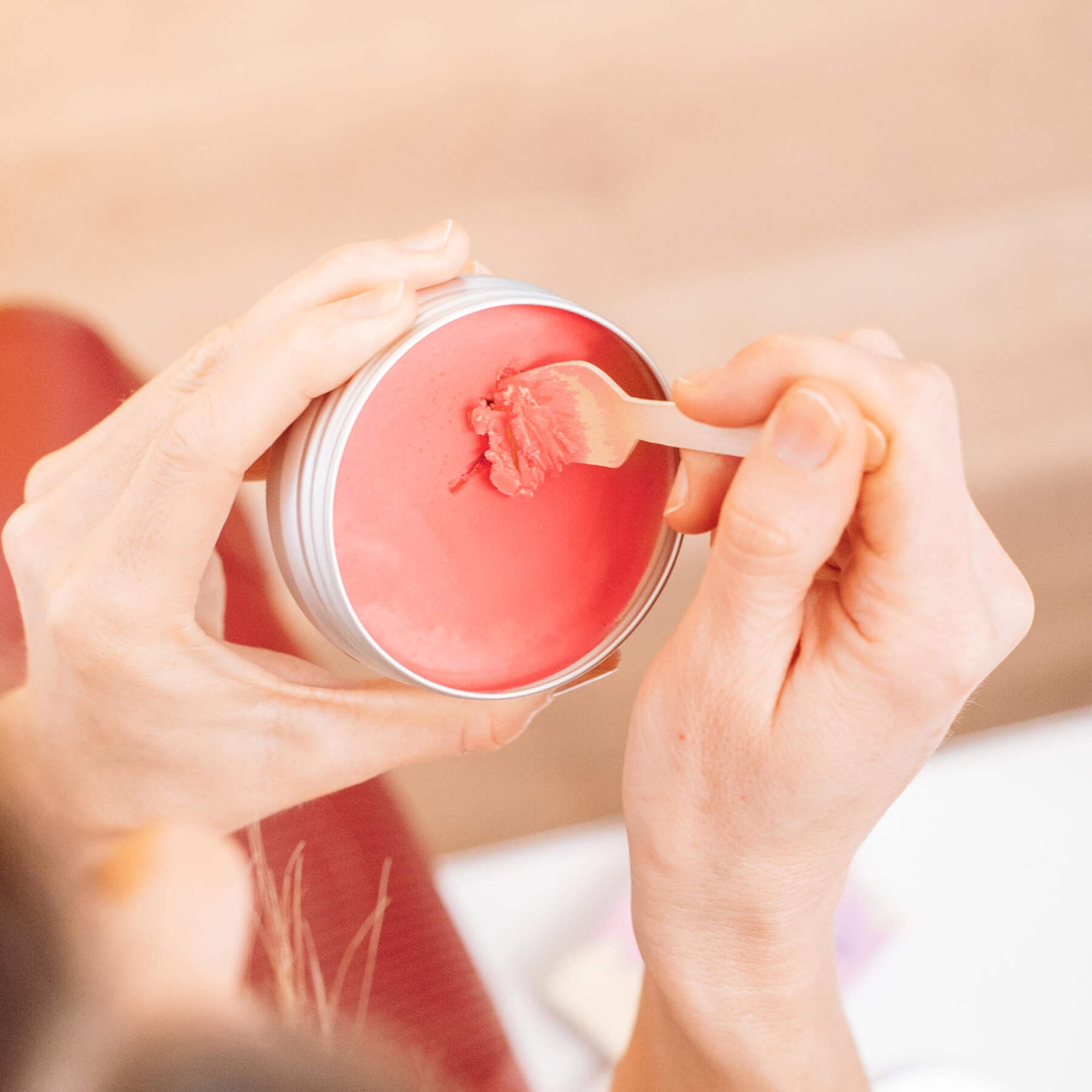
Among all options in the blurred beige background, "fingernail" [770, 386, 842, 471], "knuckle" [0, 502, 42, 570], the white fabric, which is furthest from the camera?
the blurred beige background

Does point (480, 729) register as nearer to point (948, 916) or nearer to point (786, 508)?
point (786, 508)

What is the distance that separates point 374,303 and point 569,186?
121cm

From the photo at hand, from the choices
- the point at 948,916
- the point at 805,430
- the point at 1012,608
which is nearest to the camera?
the point at 805,430

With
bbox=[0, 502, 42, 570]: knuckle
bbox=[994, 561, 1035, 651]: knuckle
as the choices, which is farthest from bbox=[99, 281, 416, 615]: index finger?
bbox=[994, 561, 1035, 651]: knuckle

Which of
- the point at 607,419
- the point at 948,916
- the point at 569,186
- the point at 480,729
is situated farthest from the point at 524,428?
the point at 569,186

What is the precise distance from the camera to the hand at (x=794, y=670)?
18.8 inches

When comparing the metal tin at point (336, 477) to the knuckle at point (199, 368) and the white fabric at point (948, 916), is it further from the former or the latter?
the white fabric at point (948, 916)

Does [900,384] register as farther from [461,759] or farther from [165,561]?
[461,759]

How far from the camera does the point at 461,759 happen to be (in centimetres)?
151

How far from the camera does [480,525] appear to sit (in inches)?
24.2

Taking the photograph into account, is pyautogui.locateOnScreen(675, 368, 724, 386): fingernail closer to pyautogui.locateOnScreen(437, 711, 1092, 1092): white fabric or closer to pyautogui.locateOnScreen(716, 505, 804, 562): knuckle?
pyautogui.locateOnScreen(716, 505, 804, 562): knuckle

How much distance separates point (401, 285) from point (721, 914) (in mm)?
415

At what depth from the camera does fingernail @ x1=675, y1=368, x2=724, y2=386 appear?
512mm

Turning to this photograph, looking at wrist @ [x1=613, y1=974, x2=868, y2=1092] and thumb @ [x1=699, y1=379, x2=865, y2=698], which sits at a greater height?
thumb @ [x1=699, y1=379, x2=865, y2=698]
